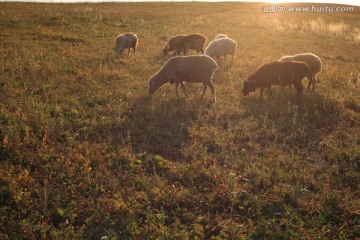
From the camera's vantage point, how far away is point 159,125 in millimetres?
8648

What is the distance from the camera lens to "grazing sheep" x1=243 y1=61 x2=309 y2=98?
1074 centimetres

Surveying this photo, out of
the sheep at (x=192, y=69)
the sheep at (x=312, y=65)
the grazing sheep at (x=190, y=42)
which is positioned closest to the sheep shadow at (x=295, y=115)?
the sheep at (x=312, y=65)

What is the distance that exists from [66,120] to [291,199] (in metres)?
5.81

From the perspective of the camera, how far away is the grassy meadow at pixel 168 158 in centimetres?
512

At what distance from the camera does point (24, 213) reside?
5.13 meters

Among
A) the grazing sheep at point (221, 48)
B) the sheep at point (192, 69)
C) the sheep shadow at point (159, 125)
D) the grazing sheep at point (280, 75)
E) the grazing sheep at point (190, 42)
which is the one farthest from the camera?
the grazing sheep at point (190, 42)

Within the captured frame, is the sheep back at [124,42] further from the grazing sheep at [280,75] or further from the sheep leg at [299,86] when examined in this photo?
the sheep leg at [299,86]

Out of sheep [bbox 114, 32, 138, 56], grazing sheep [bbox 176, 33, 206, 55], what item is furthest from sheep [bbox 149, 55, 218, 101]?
sheep [bbox 114, 32, 138, 56]

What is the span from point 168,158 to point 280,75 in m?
5.74

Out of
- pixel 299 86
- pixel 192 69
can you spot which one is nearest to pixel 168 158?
pixel 192 69

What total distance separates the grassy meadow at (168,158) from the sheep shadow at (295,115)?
0.04 meters

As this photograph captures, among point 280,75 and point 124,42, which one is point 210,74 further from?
point 124,42

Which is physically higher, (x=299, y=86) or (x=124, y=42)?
(x=124, y=42)

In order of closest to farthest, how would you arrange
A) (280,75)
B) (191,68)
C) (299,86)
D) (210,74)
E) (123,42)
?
(191,68) → (210,74) → (280,75) → (299,86) → (123,42)
